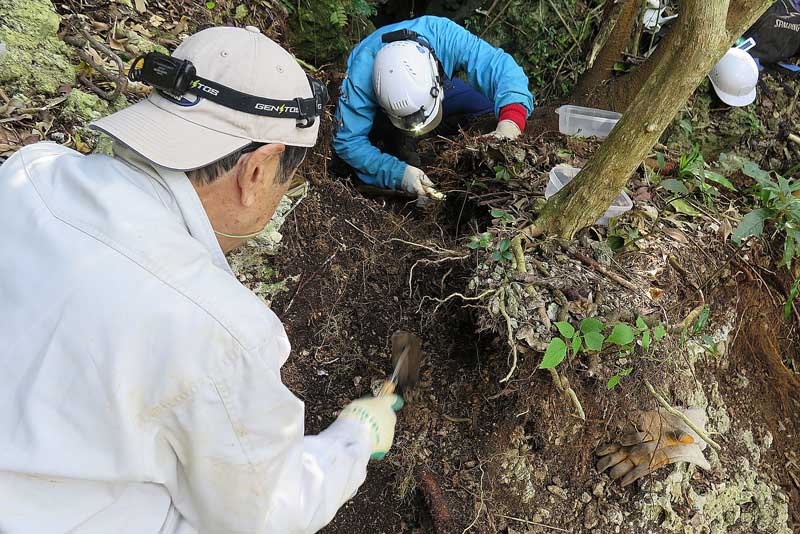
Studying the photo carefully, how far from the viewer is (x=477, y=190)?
96.0 inches

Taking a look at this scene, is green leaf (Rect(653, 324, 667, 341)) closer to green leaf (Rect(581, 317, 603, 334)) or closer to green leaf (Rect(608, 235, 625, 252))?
green leaf (Rect(581, 317, 603, 334))

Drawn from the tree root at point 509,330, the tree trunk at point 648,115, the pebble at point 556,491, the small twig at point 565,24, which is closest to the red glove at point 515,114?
the tree trunk at point 648,115

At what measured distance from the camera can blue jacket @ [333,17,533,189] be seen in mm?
3320

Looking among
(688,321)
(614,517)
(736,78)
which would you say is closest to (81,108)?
(688,321)

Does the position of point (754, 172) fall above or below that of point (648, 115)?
below

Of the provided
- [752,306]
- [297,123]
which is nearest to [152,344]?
[297,123]

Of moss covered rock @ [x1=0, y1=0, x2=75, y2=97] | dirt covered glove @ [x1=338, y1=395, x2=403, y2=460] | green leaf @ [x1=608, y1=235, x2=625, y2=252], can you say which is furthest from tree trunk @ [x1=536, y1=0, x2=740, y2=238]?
moss covered rock @ [x1=0, y1=0, x2=75, y2=97]

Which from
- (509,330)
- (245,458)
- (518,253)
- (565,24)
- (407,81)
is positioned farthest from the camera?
(565,24)

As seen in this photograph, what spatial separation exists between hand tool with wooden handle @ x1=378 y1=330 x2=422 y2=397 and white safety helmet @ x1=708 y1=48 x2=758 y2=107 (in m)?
3.58

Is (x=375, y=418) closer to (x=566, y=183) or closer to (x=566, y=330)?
(x=566, y=330)

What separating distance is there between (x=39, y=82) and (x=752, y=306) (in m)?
3.37

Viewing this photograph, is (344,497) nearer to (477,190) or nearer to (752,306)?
(477,190)

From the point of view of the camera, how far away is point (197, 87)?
103 centimetres

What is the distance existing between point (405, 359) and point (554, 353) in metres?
0.56
